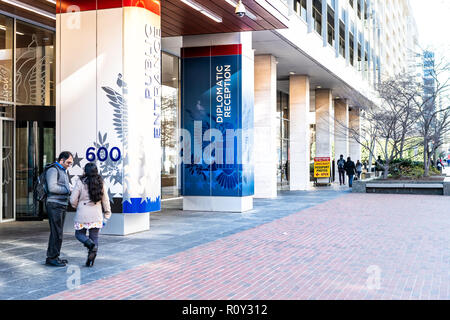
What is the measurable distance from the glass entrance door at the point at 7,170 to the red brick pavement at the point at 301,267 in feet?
21.5

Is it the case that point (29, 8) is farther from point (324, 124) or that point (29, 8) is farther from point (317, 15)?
point (324, 124)

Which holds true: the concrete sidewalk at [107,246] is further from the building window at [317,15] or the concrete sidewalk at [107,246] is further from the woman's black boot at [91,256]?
the building window at [317,15]

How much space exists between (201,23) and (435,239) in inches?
341

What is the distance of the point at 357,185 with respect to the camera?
25266mm

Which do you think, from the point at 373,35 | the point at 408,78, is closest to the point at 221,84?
the point at 408,78

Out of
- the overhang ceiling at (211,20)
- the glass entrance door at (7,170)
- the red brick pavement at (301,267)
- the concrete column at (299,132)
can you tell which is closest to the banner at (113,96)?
the overhang ceiling at (211,20)

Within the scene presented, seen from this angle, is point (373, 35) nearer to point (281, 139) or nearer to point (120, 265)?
point (281, 139)

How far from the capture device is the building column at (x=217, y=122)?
1557 centimetres

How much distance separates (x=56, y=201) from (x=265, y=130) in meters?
14.9

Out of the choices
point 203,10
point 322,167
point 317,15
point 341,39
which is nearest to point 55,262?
point 203,10

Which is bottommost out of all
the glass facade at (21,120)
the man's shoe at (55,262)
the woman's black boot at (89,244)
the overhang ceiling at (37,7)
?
the man's shoe at (55,262)

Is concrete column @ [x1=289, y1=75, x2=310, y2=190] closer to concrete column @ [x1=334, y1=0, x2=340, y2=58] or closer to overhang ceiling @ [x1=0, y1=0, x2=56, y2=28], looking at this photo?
concrete column @ [x1=334, y1=0, x2=340, y2=58]

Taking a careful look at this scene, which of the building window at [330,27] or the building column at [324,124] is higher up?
the building window at [330,27]

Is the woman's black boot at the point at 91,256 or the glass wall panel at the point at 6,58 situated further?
the glass wall panel at the point at 6,58
